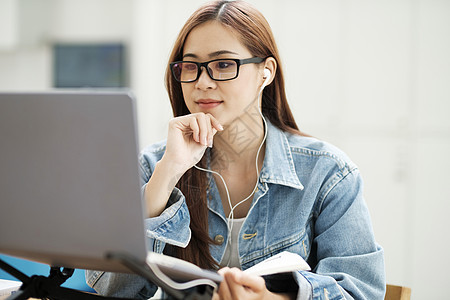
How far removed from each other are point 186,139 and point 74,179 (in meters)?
0.52

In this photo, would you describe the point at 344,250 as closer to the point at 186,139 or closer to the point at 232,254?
the point at 232,254

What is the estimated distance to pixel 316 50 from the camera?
2973 millimetres

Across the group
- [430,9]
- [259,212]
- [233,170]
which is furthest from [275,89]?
[430,9]

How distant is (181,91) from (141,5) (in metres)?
1.91

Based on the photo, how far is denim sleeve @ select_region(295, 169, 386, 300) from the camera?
99 cm

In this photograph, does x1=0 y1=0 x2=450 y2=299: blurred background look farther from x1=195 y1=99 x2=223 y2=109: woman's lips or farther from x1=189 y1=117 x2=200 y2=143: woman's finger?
x1=189 y1=117 x2=200 y2=143: woman's finger

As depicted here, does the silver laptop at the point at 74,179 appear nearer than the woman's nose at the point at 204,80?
Yes

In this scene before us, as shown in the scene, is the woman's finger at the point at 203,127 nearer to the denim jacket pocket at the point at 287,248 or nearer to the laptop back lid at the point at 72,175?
the denim jacket pocket at the point at 287,248

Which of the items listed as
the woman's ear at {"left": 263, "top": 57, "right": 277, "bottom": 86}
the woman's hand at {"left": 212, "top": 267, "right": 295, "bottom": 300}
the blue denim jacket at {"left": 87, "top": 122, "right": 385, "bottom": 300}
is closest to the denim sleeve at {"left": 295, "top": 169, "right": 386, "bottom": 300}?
the blue denim jacket at {"left": 87, "top": 122, "right": 385, "bottom": 300}

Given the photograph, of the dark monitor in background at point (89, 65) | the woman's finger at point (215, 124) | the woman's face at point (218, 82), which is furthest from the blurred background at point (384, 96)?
the woman's finger at point (215, 124)

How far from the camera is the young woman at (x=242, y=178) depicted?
44.6 inches

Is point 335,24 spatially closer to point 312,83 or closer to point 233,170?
point 312,83

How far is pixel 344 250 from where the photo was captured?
44.3 inches

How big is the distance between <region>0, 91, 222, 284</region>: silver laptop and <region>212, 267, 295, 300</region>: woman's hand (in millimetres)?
72
